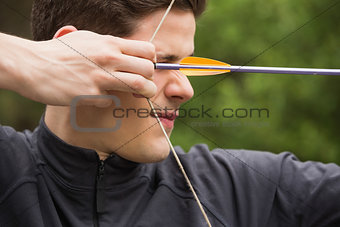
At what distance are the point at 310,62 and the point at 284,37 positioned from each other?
197 millimetres

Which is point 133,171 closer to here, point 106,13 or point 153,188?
point 153,188

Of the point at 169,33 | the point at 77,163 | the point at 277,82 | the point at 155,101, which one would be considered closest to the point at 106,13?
the point at 169,33

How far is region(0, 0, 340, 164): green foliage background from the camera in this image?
2541mm

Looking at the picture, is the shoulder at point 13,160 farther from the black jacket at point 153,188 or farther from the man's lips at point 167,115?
the man's lips at point 167,115

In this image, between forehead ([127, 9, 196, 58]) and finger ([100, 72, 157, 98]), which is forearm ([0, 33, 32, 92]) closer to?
finger ([100, 72, 157, 98])

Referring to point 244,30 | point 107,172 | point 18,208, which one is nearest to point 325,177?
point 107,172

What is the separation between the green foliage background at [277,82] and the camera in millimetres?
2541

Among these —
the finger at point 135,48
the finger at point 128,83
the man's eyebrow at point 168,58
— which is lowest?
the finger at point 128,83

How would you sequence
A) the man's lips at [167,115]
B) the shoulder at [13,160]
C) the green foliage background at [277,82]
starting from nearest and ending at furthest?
the shoulder at [13,160], the man's lips at [167,115], the green foliage background at [277,82]

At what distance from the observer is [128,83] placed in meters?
1.20

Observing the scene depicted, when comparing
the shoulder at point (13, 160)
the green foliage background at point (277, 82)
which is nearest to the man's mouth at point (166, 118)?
the shoulder at point (13, 160)

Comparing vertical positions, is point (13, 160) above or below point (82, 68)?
below

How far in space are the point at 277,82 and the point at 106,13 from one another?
4.58ft

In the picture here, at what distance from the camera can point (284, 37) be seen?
8.33 ft
